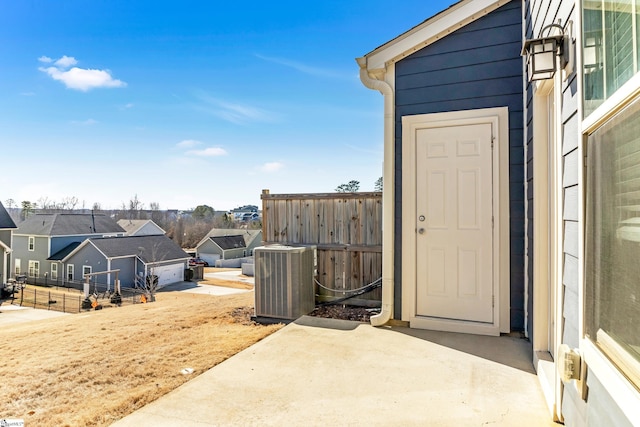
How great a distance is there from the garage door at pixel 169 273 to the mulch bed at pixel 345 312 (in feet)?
59.9

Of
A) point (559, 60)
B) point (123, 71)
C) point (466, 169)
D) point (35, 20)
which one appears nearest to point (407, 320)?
point (466, 169)

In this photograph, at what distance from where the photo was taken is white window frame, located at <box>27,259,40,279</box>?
2162 cm

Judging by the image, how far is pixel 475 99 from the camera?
313 cm

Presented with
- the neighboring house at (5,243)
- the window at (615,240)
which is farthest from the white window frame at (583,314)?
the neighboring house at (5,243)

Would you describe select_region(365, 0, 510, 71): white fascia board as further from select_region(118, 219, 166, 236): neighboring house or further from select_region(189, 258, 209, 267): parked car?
select_region(118, 219, 166, 236): neighboring house

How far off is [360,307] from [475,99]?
8.28 ft

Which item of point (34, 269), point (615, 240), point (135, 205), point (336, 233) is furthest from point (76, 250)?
point (135, 205)

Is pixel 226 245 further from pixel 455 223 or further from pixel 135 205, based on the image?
pixel 455 223

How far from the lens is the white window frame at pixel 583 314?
0.88m

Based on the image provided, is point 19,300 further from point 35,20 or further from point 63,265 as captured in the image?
point 35,20

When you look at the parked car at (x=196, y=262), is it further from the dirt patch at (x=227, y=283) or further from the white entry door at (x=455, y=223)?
the white entry door at (x=455, y=223)

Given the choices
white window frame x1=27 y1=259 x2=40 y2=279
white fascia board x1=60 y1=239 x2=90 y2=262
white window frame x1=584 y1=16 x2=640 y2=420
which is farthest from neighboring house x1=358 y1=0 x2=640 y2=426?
white window frame x1=27 y1=259 x2=40 y2=279

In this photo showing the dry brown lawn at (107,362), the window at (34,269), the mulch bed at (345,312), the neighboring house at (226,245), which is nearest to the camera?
the dry brown lawn at (107,362)

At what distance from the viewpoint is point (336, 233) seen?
4.31 m
